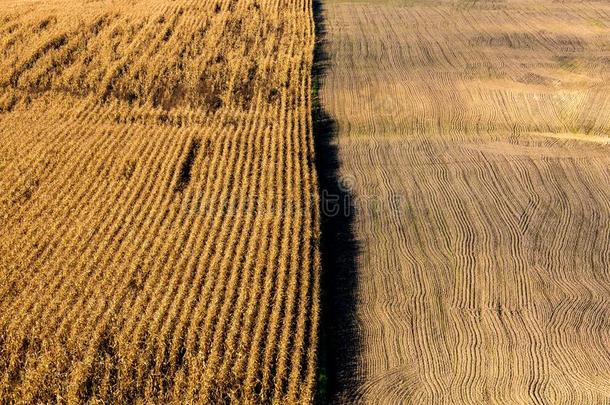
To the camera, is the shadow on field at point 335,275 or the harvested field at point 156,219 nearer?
the harvested field at point 156,219

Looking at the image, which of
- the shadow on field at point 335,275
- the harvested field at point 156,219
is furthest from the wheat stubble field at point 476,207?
the harvested field at point 156,219

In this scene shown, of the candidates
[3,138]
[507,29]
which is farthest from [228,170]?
[507,29]

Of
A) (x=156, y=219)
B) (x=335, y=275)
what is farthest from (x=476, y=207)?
(x=156, y=219)

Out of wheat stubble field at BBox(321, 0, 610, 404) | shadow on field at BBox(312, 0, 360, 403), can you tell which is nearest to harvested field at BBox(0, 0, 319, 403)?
shadow on field at BBox(312, 0, 360, 403)

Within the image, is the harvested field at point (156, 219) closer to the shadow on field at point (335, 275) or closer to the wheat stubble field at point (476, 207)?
the shadow on field at point (335, 275)

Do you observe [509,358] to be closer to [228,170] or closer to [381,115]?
[228,170]

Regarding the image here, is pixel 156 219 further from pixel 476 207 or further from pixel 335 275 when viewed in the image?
pixel 476 207
